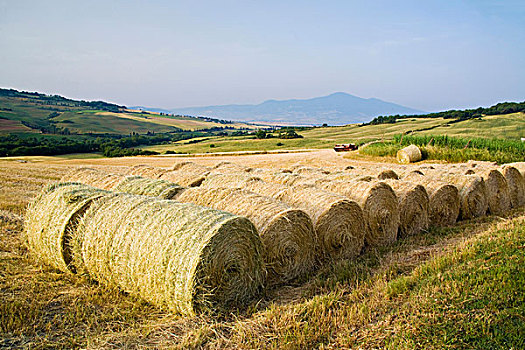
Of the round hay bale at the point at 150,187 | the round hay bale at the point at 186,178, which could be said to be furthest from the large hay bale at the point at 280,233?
the round hay bale at the point at 186,178

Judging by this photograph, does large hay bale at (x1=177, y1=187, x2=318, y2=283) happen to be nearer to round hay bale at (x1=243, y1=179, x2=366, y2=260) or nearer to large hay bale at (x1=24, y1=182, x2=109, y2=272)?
round hay bale at (x1=243, y1=179, x2=366, y2=260)

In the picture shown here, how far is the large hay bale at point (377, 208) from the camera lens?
706cm

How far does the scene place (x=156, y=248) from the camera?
4527 mm

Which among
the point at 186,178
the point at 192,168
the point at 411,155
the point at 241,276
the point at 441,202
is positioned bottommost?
the point at 241,276

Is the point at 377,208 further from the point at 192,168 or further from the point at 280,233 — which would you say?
the point at 192,168

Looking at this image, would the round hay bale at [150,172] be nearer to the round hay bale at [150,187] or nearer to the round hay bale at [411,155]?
the round hay bale at [150,187]

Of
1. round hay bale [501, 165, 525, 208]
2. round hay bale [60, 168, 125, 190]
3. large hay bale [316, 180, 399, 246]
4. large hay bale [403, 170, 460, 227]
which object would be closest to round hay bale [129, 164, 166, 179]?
round hay bale [60, 168, 125, 190]

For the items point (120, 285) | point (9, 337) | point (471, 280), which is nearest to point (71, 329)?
point (9, 337)

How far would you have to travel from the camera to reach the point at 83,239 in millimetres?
5273

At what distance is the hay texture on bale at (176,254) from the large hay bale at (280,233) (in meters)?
0.41

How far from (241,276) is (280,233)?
95 cm

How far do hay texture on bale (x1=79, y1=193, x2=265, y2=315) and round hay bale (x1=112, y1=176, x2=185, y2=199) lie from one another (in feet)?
4.98

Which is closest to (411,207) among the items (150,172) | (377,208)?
(377,208)

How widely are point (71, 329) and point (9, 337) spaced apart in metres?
0.53
